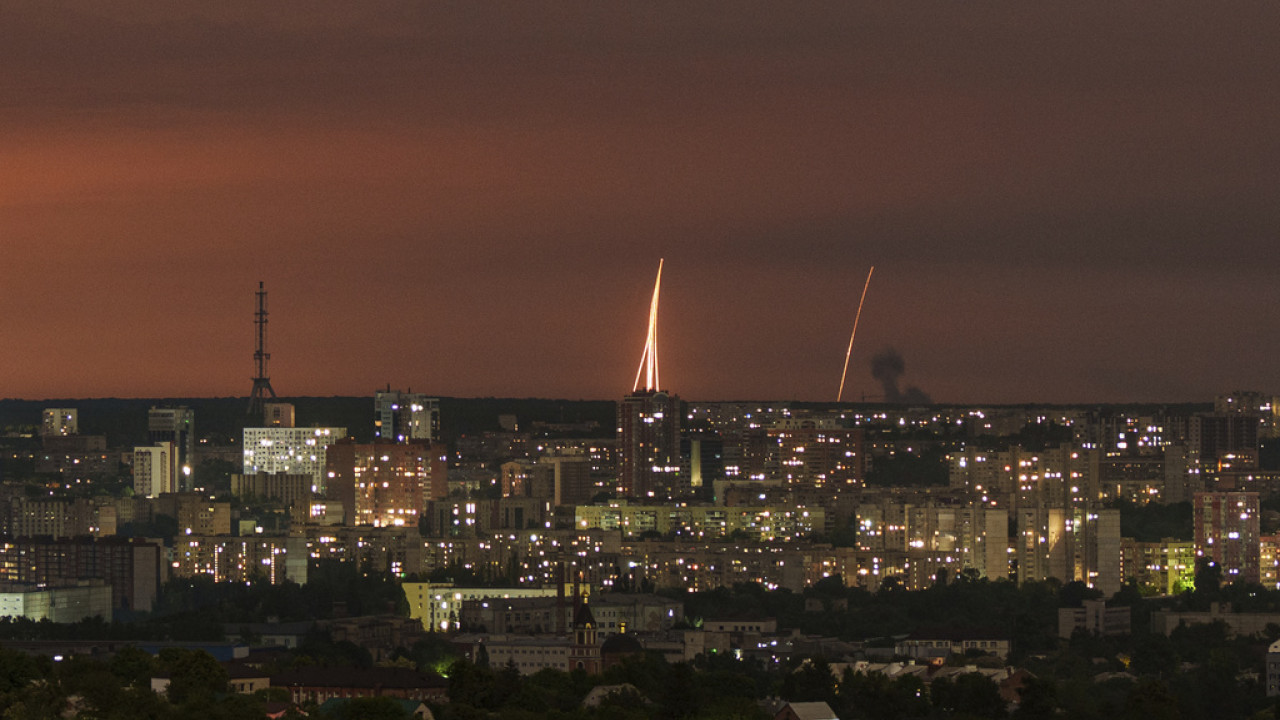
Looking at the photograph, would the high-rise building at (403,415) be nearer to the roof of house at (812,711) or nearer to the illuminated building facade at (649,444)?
the illuminated building facade at (649,444)

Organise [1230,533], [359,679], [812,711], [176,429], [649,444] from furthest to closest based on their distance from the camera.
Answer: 1. [176,429]
2. [649,444]
3. [1230,533]
4. [359,679]
5. [812,711]

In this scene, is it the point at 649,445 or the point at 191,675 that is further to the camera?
the point at 649,445

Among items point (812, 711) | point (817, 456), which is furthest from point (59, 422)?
point (812, 711)

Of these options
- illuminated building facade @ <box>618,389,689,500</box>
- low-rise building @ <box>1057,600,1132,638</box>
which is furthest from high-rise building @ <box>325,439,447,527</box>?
low-rise building @ <box>1057,600,1132,638</box>

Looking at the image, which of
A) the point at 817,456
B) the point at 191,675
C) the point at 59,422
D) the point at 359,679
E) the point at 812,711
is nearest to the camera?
the point at 191,675

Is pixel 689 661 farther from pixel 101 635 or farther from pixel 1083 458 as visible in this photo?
pixel 1083 458

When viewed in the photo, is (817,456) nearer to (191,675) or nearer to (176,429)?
(176,429)

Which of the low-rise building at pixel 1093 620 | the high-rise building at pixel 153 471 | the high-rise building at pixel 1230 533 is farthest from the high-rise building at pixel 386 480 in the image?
the low-rise building at pixel 1093 620

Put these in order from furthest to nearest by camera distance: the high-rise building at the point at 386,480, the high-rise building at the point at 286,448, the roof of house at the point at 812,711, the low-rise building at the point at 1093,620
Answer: the high-rise building at the point at 286,448
the high-rise building at the point at 386,480
the low-rise building at the point at 1093,620
the roof of house at the point at 812,711
